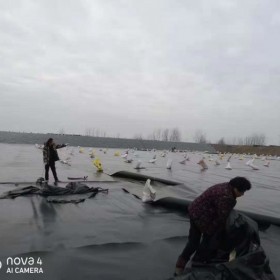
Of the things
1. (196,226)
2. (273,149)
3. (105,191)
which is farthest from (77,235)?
(273,149)

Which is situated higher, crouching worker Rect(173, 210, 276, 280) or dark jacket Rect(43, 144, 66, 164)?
dark jacket Rect(43, 144, 66, 164)

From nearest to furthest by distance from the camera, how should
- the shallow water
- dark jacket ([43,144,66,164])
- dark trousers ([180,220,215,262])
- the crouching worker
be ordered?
the crouching worker < dark trousers ([180,220,215,262]) < the shallow water < dark jacket ([43,144,66,164])

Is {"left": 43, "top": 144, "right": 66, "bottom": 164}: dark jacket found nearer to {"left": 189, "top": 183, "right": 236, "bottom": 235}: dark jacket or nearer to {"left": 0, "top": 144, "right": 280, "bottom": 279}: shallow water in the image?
{"left": 0, "top": 144, "right": 280, "bottom": 279}: shallow water

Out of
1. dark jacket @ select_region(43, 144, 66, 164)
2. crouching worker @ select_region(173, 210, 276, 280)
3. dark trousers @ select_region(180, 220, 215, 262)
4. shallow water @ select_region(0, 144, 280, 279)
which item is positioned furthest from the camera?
dark jacket @ select_region(43, 144, 66, 164)

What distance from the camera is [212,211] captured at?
435cm

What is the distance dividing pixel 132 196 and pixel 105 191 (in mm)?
1112

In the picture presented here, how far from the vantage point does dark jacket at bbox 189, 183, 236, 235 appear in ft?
13.9

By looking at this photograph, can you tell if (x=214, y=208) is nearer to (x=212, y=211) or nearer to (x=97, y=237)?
(x=212, y=211)

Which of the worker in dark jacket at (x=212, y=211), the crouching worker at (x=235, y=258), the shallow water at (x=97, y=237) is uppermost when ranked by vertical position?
the worker in dark jacket at (x=212, y=211)

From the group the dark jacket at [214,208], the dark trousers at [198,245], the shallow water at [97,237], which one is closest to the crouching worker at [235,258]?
the dark trousers at [198,245]

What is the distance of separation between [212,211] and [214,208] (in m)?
0.05

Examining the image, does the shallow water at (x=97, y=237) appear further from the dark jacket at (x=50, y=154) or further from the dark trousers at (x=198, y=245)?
the dark jacket at (x=50, y=154)

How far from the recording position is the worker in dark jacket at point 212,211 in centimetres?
425

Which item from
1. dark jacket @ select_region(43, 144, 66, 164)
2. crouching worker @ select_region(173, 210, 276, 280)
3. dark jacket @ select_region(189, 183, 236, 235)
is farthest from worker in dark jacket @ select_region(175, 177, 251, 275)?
dark jacket @ select_region(43, 144, 66, 164)
